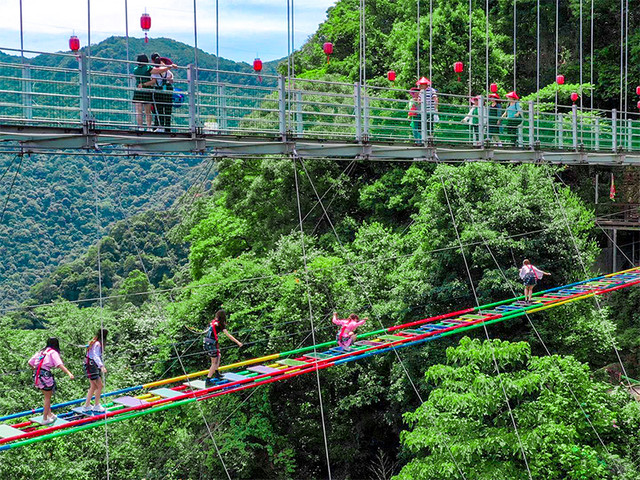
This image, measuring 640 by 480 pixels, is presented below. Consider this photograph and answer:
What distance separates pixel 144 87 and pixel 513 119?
24.7 feet

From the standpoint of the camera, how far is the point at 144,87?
445 inches

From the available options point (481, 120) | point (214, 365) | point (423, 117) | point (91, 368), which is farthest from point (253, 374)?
point (481, 120)

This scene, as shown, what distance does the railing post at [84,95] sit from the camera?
10230mm

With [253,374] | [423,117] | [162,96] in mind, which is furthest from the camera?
[423,117]

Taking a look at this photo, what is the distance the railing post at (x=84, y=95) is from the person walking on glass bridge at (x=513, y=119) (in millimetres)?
8351

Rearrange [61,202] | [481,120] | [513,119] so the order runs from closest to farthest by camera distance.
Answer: [481,120] → [513,119] → [61,202]

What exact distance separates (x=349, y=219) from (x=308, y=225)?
2217mm

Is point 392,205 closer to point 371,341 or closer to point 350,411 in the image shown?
point 350,411

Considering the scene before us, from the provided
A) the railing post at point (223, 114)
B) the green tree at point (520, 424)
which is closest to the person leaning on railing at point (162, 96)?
the railing post at point (223, 114)

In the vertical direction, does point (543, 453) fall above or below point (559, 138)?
below

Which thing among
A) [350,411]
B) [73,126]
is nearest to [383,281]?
[350,411]

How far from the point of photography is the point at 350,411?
1992 centimetres

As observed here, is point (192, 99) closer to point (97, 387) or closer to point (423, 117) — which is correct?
point (97, 387)

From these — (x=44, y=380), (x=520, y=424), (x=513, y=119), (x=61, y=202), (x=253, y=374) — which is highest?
(x=513, y=119)
